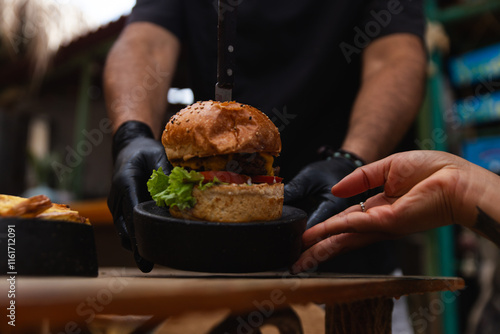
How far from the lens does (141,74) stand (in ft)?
8.00

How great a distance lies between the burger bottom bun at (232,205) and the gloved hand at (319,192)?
23 cm

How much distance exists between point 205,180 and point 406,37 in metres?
1.81

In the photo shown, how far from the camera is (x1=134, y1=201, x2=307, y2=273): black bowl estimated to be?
3.92 ft

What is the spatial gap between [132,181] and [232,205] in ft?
1.50

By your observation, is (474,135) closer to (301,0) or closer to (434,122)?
(434,122)

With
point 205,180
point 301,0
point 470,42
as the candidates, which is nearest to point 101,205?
point 301,0

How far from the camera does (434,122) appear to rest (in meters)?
4.56

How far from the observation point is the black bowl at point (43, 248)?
Answer: 1.06 meters

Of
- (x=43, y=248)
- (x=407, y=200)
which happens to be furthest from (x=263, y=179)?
(x=43, y=248)

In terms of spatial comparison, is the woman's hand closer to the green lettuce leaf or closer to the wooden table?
the wooden table
